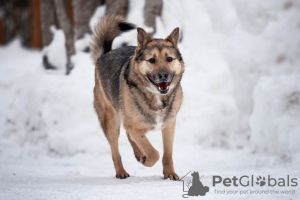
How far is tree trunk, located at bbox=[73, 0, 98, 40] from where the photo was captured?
9.15 m

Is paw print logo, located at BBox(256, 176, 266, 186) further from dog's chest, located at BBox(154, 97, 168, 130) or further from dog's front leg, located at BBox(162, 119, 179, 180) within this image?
dog's chest, located at BBox(154, 97, 168, 130)

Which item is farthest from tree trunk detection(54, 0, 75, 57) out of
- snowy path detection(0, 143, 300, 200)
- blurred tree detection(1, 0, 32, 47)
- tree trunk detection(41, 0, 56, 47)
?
blurred tree detection(1, 0, 32, 47)

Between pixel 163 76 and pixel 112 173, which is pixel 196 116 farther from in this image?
pixel 163 76

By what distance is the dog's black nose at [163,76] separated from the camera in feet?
14.8

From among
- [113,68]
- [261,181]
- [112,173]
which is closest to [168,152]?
[261,181]

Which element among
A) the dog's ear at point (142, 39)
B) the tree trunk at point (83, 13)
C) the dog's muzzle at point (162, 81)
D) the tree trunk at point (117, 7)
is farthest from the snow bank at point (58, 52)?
the dog's muzzle at point (162, 81)

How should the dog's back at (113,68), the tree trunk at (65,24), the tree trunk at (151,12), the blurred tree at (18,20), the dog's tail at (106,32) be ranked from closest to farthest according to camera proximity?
1. the dog's back at (113,68)
2. the dog's tail at (106,32)
3. the tree trunk at (151,12)
4. the tree trunk at (65,24)
5. the blurred tree at (18,20)

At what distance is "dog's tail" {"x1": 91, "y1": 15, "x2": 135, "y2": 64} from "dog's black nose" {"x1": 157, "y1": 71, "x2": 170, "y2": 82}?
1441 millimetres

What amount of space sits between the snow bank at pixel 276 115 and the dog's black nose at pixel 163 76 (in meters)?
2.43

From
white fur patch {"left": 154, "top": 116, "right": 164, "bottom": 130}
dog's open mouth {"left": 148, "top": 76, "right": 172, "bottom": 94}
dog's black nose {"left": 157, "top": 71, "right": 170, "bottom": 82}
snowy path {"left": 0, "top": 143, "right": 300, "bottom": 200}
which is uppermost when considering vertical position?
dog's black nose {"left": 157, "top": 71, "right": 170, "bottom": 82}

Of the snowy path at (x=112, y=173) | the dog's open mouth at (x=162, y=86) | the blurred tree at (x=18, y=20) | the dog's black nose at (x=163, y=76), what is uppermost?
the blurred tree at (x=18, y=20)

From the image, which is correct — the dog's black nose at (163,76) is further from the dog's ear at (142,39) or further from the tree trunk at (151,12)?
the tree trunk at (151,12)

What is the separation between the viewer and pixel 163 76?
4512mm

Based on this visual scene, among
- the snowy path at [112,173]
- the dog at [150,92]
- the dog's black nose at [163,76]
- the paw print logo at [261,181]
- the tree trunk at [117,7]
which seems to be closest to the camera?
the snowy path at [112,173]
